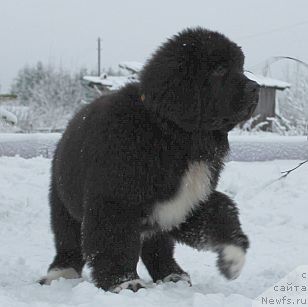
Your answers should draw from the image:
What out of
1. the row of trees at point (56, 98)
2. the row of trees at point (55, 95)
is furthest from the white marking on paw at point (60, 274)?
the row of trees at point (55, 95)

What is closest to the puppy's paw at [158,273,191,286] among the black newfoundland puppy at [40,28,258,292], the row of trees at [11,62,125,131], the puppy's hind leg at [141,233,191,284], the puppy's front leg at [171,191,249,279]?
the puppy's hind leg at [141,233,191,284]

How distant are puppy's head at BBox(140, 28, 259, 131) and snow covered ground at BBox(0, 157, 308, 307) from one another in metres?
1.05

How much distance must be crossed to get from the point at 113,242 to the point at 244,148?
23.3ft

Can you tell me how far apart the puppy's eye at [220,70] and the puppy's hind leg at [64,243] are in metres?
1.52

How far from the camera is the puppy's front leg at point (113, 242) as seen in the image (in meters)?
3.97

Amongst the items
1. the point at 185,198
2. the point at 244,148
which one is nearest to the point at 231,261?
the point at 185,198

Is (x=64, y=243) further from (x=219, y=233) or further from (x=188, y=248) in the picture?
(x=188, y=248)

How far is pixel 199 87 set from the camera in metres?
4.07

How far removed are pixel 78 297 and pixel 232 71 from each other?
167cm

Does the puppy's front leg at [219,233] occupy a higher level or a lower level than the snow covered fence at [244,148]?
higher

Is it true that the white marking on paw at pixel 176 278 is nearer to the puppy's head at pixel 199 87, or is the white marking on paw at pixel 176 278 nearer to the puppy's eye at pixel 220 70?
the puppy's head at pixel 199 87

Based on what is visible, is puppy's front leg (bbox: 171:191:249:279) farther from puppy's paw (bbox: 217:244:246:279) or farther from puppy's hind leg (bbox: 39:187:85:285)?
puppy's hind leg (bbox: 39:187:85:285)

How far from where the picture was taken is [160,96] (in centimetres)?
400

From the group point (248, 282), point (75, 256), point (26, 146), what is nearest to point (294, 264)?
point (248, 282)
